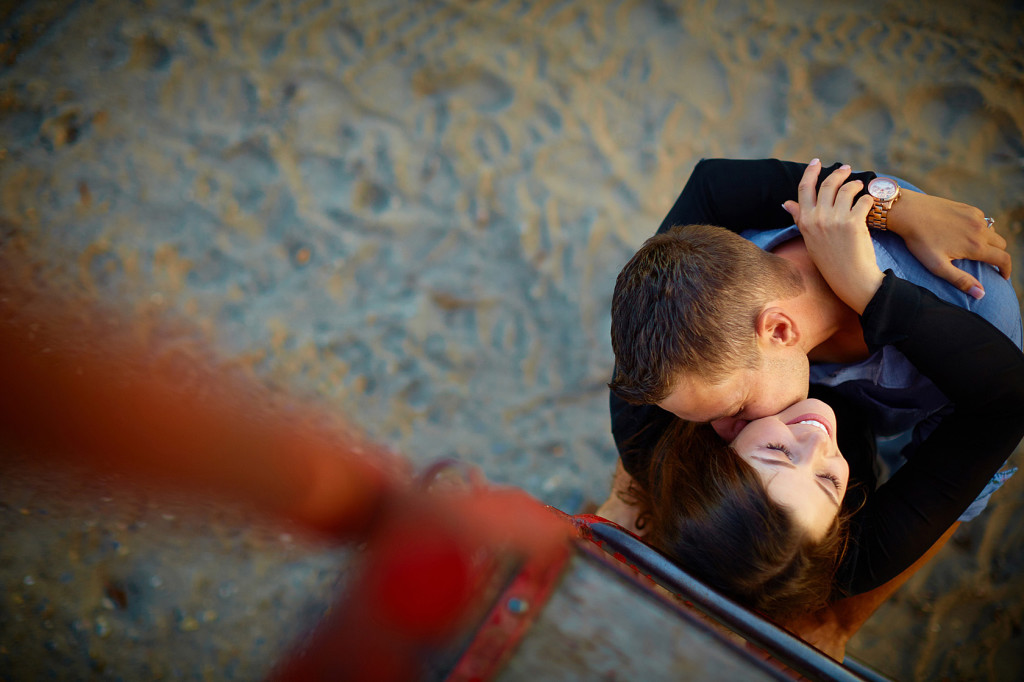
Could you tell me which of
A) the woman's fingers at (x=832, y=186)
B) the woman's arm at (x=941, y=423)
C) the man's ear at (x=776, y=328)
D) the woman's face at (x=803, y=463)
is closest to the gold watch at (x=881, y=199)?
the woman's fingers at (x=832, y=186)

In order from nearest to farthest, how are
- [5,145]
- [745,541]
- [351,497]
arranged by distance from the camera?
[351,497] < [745,541] < [5,145]

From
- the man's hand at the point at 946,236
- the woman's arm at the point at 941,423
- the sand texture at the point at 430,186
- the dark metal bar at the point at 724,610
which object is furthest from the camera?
the sand texture at the point at 430,186

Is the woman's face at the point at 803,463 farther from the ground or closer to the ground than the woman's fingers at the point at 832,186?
closer to the ground

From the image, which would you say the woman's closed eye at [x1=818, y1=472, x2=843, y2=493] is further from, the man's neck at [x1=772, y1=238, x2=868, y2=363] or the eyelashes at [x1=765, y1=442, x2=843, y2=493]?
the man's neck at [x1=772, y1=238, x2=868, y2=363]

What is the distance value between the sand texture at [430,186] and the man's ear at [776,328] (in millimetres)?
989

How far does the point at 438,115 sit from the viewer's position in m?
2.48

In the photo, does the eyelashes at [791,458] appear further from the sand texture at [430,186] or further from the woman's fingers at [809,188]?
the sand texture at [430,186]

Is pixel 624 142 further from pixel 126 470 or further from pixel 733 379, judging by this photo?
pixel 126 470

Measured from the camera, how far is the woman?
129 centimetres

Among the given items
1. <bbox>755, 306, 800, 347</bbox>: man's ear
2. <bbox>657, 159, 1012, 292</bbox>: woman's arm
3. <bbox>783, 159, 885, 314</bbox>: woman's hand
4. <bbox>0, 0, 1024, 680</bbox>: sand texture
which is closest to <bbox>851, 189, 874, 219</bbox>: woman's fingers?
<bbox>783, 159, 885, 314</bbox>: woman's hand

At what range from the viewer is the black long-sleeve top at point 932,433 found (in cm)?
128

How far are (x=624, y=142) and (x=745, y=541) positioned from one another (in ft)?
5.69

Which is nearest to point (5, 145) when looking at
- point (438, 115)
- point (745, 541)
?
point (438, 115)

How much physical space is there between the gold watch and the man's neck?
172 millimetres
